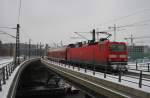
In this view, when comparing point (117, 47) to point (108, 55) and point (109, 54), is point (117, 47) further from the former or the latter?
point (108, 55)

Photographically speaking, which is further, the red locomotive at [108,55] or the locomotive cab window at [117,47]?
the locomotive cab window at [117,47]

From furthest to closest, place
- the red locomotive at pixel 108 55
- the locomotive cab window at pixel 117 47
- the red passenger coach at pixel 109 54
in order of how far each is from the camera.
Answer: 1. the locomotive cab window at pixel 117 47
2. the red passenger coach at pixel 109 54
3. the red locomotive at pixel 108 55

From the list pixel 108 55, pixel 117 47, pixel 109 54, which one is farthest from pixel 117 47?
pixel 108 55

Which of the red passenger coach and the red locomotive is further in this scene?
the red passenger coach

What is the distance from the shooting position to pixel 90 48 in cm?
2944

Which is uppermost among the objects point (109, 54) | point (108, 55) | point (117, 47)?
point (117, 47)

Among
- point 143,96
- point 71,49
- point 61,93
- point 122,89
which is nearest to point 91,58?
point 71,49

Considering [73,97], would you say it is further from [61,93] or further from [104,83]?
[104,83]

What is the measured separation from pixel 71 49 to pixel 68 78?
1498 cm

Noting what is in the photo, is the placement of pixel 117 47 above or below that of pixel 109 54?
above

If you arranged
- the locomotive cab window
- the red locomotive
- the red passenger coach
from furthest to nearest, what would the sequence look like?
1. the locomotive cab window
2. the red passenger coach
3. the red locomotive

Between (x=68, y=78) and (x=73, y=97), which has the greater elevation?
(x=68, y=78)

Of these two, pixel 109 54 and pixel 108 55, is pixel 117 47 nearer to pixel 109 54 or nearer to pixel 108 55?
pixel 109 54

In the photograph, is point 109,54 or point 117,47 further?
point 117,47
